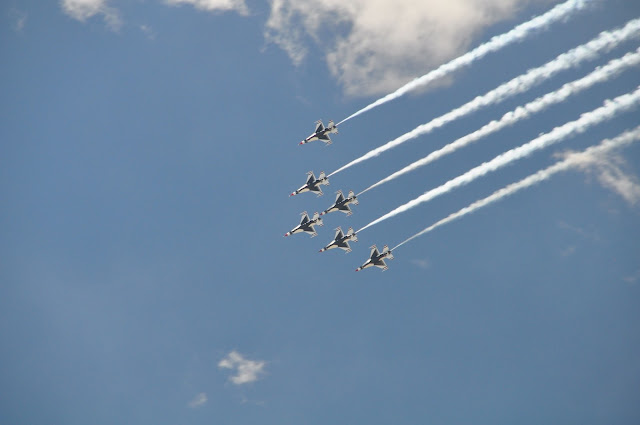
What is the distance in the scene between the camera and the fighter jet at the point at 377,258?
85312 mm

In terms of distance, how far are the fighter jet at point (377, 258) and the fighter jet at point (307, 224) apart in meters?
7.74

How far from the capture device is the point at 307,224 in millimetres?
89625

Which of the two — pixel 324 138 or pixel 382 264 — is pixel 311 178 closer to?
pixel 324 138

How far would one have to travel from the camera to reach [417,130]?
75.5 metres

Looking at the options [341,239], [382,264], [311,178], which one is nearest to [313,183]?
[311,178]

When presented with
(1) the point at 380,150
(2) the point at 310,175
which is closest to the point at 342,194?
(2) the point at 310,175


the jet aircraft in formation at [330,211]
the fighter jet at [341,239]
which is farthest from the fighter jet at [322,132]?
the fighter jet at [341,239]

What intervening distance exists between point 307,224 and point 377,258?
9.98m

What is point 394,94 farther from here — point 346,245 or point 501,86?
point 346,245

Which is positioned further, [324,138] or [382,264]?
[324,138]

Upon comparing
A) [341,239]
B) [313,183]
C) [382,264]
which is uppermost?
A: [313,183]

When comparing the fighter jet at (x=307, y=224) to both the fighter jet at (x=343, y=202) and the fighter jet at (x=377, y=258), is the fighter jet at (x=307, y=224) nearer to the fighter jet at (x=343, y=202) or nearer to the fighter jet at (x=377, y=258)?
the fighter jet at (x=343, y=202)

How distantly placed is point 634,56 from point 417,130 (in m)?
21.6

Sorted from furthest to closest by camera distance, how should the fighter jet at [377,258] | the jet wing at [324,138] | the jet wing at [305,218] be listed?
the jet wing at [305,218] → the jet wing at [324,138] → the fighter jet at [377,258]
